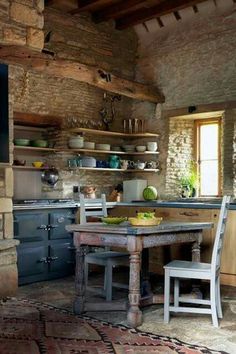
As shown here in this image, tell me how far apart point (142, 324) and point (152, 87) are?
464cm

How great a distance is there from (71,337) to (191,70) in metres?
5.06

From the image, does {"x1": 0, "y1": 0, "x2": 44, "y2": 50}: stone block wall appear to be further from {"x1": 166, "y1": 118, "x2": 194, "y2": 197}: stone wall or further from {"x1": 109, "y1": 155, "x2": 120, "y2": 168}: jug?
{"x1": 166, "y1": 118, "x2": 194, "y2": 197}: stone wall

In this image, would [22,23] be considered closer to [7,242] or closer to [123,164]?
[7,242]

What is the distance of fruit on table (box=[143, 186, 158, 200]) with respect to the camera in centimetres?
739

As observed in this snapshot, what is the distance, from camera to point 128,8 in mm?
7180

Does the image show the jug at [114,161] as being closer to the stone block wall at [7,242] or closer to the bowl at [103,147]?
the bowl at [103,147]

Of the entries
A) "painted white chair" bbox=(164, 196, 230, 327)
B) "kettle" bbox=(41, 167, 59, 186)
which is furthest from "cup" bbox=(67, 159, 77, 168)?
"painted white chair" bbox=(164, 196, 230, 327)

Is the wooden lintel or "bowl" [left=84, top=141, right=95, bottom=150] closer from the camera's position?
the wooden lintel

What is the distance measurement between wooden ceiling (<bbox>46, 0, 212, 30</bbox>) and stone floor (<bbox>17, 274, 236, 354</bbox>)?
4.19m

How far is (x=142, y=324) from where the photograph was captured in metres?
3.84

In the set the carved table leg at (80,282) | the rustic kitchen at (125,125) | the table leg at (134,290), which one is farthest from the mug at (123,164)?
the table leg at (134,290)

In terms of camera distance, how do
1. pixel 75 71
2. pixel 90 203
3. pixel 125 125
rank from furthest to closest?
pixel 125 125, pixel 75 71, pixel 90 203

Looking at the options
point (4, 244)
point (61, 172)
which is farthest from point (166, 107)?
point (4, 244)

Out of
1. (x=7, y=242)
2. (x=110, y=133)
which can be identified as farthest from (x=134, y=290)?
(x=110, y=133)
